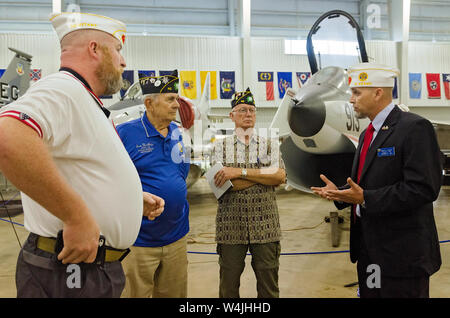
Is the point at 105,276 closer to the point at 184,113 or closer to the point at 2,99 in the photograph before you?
the point at 184,113

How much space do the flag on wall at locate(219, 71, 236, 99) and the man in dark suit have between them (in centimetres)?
1301

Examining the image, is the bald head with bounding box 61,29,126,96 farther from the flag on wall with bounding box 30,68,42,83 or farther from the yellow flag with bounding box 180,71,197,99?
the flag on wall with bounding box 30,68,42,83

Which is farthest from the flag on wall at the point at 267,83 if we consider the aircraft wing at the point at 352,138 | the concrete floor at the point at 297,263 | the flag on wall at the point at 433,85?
the aircraft wing at the point at 352,138

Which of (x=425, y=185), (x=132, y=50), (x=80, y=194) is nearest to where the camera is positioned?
(x=80, y=194)

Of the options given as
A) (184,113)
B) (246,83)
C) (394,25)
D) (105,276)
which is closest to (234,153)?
(105,276)

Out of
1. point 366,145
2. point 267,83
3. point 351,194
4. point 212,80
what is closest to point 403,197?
point 351,194

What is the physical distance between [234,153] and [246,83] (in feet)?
40.2

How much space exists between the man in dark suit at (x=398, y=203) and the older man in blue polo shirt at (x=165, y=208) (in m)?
1.00

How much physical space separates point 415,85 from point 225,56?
918 centimetres

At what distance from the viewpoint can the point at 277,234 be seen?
244cm

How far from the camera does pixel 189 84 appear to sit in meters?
14.5

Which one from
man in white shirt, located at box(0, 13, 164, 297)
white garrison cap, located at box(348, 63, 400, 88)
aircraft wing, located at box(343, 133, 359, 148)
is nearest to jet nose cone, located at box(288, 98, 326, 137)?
aircraft wing, located at box(343, 133, 359, 148)

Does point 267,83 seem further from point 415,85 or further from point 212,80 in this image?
point 415,85

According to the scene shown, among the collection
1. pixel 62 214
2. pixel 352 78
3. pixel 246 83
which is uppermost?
pixel 246 83
